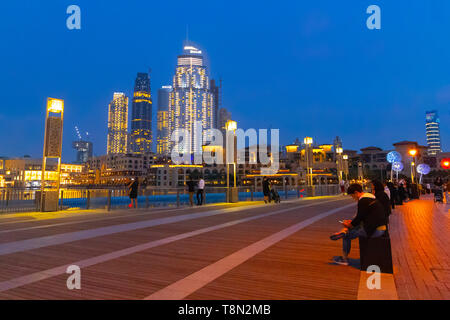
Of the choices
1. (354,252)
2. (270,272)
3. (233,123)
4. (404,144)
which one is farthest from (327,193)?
(404,144)

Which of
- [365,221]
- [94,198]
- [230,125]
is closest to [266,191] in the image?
[230,125]

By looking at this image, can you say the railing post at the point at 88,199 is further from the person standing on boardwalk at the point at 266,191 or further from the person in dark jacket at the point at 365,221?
the person in dark jacket at the point at 365,221

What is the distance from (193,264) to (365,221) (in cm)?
318

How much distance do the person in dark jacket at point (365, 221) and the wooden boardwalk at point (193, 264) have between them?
59 cm

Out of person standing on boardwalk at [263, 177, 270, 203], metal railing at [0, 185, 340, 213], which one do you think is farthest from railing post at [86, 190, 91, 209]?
person standing on boardwalk at [263, 177, 270, 203]

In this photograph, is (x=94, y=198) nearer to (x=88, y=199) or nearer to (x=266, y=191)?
(x=88, y=199)

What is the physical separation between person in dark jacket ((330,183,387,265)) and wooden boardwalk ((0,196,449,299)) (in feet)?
1.93

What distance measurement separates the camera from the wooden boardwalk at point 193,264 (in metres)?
3.78

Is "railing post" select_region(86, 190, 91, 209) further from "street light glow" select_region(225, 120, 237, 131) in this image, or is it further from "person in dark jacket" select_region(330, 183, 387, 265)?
"person in dark jacket" select_region(330, 183, 387, 265)

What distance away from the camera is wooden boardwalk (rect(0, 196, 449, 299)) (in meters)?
3.78

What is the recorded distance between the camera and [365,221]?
15.6 ft

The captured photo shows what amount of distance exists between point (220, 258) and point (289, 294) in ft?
6.74
